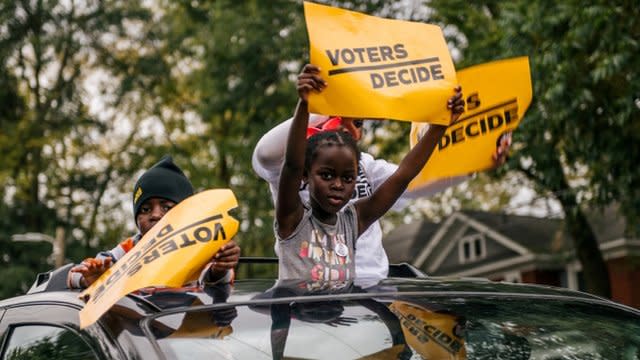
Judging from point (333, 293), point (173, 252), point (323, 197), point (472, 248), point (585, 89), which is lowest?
point (333, 293)

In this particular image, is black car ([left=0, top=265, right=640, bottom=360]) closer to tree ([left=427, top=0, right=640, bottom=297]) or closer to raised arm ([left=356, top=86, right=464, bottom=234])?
raised arm ([left=356, top=86, right=464, bottom=234])

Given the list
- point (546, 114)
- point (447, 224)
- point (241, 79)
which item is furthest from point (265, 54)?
point (447, 224)

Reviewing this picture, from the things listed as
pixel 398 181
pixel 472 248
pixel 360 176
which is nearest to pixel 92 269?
pixel 398 181

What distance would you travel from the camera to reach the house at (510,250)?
90.5 ft

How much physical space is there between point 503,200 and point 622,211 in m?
11.8

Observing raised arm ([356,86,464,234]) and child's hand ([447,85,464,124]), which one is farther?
raised arm ([356,86,464,234])

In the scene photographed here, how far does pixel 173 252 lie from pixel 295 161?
742 millimetres

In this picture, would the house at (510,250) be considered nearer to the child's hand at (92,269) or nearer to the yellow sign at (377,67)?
the yellow sign at (377,67)

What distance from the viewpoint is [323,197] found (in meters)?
3.22

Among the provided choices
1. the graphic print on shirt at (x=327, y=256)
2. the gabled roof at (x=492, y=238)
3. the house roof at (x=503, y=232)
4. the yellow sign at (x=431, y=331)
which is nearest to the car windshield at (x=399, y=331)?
the yellow sign at (x=431, y=331)

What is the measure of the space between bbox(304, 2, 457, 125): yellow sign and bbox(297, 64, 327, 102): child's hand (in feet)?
0.06

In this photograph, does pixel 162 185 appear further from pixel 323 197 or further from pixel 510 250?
pixel 510 250

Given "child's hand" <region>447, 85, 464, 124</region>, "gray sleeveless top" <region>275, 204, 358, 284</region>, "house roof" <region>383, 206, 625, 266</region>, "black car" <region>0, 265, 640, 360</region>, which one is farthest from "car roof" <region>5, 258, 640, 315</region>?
"house roof" <region>383, 206, 625, 266</region>

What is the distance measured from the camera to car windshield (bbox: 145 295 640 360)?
227 centimetres
